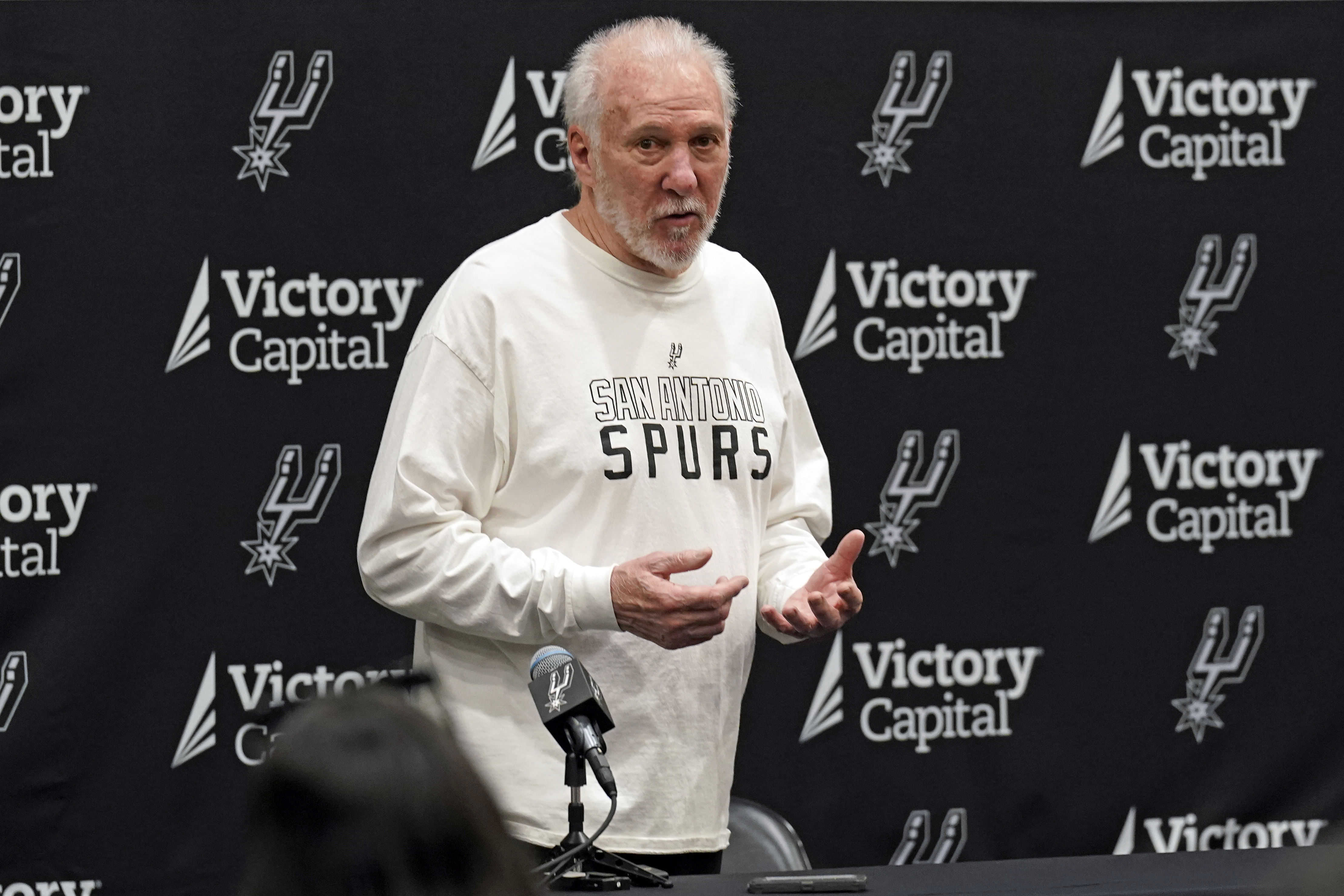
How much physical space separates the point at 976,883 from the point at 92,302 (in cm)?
238

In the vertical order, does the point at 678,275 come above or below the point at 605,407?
above

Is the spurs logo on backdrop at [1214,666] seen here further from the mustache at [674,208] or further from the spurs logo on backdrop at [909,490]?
the mustache at [674,208]

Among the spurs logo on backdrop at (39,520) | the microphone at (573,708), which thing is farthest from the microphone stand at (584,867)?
the spurs logo on backdrop at (39,520)

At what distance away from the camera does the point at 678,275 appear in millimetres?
2678

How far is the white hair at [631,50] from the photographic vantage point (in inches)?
103

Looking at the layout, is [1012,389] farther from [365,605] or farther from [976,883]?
[976,883]

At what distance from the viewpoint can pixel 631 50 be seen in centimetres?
262

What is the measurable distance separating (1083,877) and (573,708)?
722mm

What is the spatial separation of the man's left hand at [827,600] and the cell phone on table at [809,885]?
420 millimetres

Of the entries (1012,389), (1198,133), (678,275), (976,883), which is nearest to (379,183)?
(678,275)

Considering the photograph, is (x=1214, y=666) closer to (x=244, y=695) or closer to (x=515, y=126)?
(x=515, y=126)

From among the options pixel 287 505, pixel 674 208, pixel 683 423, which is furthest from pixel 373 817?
pixel 287 505

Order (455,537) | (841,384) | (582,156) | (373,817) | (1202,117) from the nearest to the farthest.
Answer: (373,817) < (455,537) < (582,156) < (841,384) < (1202,117)

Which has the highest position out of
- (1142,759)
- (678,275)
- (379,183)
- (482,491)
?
(379,183)
